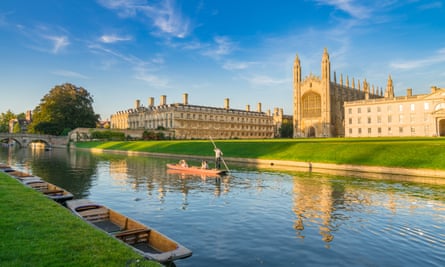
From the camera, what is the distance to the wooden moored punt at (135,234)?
284 inches

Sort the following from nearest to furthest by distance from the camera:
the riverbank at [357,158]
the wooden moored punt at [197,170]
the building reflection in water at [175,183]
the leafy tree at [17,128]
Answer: the building reflection in water at [175,183] → the riverbank at [357,158] → the wooden moored punt at [197,170] → the leafy tree at [17,128]

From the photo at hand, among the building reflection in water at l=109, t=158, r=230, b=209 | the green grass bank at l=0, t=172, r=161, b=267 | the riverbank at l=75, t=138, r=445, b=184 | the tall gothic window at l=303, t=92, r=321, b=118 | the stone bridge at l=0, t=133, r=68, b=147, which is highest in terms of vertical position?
the tall gothic window at l=303, t=92, r=321, b=118

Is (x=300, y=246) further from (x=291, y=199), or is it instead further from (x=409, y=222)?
(x=291, y=199)

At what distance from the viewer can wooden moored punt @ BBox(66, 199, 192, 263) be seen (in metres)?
7.22

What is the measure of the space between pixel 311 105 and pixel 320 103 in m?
3.41

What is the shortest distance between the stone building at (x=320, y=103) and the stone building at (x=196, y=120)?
29667mm

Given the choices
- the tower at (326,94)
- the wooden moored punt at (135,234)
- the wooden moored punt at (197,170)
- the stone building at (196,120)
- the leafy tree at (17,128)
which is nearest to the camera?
the wooden moored punt at (135,234)

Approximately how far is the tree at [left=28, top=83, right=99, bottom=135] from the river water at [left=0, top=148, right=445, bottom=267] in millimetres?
84429

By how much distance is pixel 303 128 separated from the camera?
107 m

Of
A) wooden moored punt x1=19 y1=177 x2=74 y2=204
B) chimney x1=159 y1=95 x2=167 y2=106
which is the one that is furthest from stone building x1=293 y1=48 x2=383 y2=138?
wooden moored punt x1=19 y1=177 x2=74 y2=204

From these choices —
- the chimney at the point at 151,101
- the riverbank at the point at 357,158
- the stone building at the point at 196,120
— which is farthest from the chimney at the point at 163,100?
the riverbank at the point at 357,158

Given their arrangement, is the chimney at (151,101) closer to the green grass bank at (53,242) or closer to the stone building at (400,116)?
the stone building at (400,116)

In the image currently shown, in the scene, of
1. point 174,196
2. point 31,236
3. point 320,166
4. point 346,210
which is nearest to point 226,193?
point 174,196

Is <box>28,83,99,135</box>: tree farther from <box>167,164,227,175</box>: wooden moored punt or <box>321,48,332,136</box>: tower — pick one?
<box>167,164,227,175</box>: wooden moored punt
